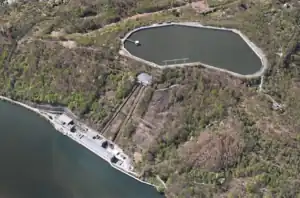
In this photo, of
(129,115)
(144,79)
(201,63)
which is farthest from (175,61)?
(129,115)

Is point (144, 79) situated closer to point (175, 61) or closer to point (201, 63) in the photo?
point (175, 61)

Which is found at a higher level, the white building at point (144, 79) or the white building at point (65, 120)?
the white building at point (144, 79)

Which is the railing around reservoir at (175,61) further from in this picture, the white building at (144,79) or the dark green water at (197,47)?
the white building at (144,79)

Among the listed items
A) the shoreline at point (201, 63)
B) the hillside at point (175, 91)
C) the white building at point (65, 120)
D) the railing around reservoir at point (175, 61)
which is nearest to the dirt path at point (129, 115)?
the hillside at point (175, 91)

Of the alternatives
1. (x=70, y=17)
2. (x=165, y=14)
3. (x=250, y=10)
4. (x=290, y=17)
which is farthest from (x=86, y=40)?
(x=290, y=17)

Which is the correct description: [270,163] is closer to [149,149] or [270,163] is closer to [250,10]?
[149,149]

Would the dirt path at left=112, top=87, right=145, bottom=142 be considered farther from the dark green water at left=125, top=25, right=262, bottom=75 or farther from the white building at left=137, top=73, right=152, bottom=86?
the dark green water at left=125, top=25, right=262, bottom=75
